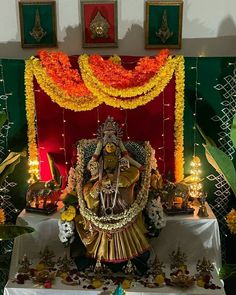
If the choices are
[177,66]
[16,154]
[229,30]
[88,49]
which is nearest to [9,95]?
[16,154]

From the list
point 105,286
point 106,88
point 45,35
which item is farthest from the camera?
point 45,35

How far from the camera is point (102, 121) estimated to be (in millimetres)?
4625

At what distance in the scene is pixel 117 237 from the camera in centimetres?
393

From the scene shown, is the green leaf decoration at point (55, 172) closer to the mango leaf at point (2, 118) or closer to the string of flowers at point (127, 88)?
the mango leaf at point (2, 118)

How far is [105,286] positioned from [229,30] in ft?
9.11

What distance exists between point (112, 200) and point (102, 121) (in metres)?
0.99

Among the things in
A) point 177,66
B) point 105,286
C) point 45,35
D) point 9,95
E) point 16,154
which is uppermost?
point 45,35

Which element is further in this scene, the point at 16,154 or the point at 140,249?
the point at 16,154

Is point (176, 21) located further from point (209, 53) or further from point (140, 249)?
point (140, 249)

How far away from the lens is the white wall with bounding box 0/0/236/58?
457 centimetres

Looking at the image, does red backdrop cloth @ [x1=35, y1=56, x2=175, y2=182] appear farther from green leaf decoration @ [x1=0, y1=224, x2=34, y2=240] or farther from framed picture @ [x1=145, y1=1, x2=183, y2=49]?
green leaf decoration @ [x1=0, y1=224, x2=34, y2=240]

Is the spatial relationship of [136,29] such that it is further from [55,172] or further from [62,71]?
[55,172]

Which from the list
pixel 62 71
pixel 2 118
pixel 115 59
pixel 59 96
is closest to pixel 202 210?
pixel 115 59

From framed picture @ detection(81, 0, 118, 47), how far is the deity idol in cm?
95
